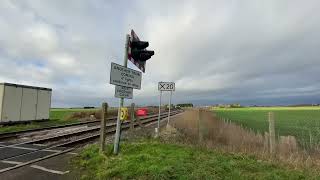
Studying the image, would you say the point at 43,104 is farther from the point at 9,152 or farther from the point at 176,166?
the point at 176,166

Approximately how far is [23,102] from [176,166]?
2396 centimetres

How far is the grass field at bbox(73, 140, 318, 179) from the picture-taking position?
23.8 feet

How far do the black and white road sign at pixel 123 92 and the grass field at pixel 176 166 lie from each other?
1620 mm

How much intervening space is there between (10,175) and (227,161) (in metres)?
5.20

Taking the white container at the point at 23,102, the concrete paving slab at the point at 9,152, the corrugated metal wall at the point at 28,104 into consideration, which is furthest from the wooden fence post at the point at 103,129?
the corrugated metal wall at the point at 28,104

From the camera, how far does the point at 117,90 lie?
9570mm

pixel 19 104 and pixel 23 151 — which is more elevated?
pixel 19 104

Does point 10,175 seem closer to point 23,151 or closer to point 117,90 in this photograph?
point 117,90

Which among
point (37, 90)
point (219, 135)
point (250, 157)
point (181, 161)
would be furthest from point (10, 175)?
point (37, 90)

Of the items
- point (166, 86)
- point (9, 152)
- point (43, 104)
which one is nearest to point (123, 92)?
point (9, 152)

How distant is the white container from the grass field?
62.2 feet

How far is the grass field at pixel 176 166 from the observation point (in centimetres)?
724

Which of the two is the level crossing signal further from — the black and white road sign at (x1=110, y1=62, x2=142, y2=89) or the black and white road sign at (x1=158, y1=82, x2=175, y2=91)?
the black and white road sign at (x1=158, y1=82, x2=175, y2=91)

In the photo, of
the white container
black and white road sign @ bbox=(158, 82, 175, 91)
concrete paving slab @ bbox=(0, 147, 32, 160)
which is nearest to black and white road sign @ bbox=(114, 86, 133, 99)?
concrete paving slab @ bbox=(0, 147, 32, 160)
